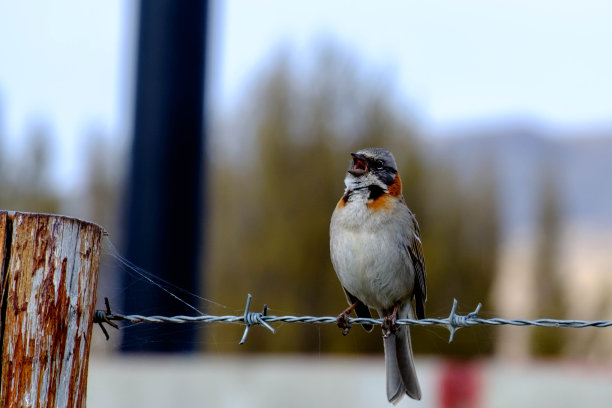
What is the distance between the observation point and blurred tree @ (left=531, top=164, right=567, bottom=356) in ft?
86.8

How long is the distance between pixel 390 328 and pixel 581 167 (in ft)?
396

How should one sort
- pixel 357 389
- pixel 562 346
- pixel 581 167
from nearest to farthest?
1. pixel 357 389
2. pixel 562 346
3. pixel 581 167

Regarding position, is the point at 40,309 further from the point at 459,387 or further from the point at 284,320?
the point at 459,387

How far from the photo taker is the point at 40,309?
3363mm

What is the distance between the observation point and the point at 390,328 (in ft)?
16.3

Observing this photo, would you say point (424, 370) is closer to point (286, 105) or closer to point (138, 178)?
point (138, 178)

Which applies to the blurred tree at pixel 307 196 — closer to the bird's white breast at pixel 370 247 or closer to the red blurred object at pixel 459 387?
the red blurred object at pixel 459 387

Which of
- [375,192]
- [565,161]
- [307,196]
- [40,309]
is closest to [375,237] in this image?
[375,192]

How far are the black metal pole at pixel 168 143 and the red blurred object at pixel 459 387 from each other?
2765mm

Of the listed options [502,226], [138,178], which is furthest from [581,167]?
[138,178]

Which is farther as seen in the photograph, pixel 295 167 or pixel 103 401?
pixel 295 167

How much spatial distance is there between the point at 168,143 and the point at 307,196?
42.0 ft

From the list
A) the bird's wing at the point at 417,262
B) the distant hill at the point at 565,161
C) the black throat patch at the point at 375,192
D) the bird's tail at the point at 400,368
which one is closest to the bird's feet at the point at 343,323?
the bird's tail at the point at 400,368

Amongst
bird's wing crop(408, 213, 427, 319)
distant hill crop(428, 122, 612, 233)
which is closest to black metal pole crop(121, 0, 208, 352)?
bird's wing crop(408, 213, 427, 319)
